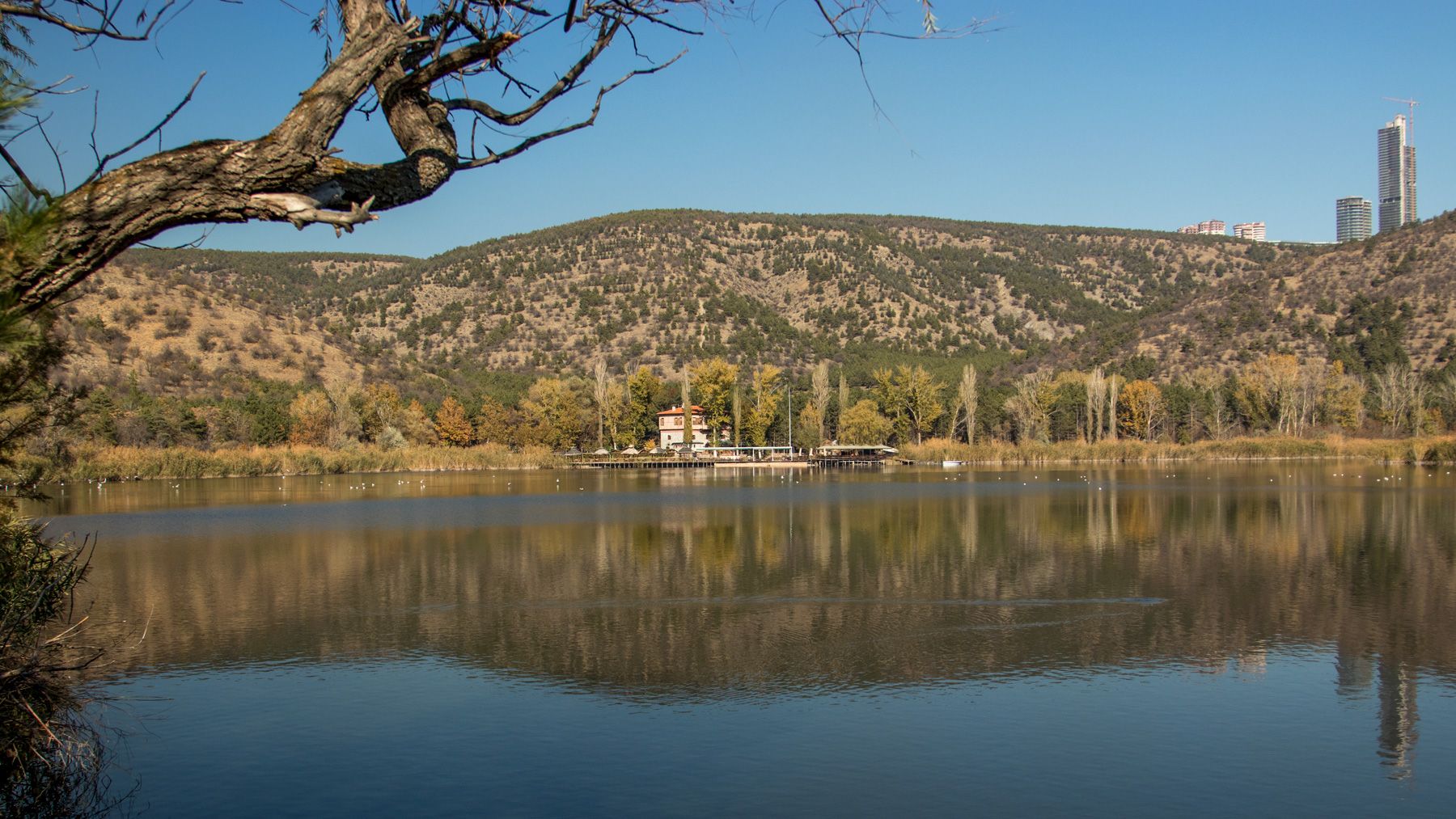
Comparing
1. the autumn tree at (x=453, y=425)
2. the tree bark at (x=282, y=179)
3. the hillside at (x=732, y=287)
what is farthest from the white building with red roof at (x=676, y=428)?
the tree bark at (x=282, y=179)

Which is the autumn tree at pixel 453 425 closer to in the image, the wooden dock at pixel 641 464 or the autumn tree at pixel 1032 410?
the wooden dock at pixel 641 464

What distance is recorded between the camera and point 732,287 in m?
123

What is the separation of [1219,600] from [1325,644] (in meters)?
2.86

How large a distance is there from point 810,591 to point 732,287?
349 feet

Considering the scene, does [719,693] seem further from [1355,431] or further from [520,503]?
[1355,431]

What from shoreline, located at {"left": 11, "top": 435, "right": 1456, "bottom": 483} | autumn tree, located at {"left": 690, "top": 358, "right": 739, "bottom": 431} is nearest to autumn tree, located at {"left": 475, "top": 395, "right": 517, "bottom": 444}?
shoreline, located at {"left": 11, "top": 435, "right": 1456, "bottom": 483}

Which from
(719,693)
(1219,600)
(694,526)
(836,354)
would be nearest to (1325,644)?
(1219,600)

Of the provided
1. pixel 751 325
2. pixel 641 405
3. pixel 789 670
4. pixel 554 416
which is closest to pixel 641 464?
pixel 641 405

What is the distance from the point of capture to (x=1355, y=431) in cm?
7288

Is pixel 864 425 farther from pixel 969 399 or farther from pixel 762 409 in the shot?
pixel 762 409

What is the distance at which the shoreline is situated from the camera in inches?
Result: 2053

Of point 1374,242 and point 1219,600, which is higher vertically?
point 1374,242

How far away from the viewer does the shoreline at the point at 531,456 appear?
52156mm

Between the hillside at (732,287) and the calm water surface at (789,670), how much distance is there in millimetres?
72029
